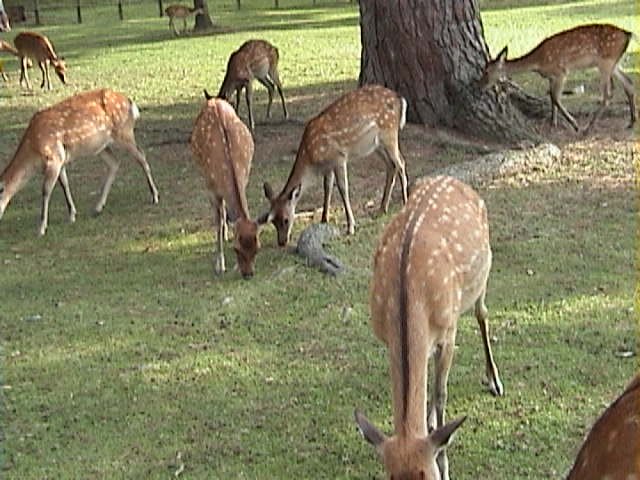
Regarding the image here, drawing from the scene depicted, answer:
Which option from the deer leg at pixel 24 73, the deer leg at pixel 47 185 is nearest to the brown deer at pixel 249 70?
the deer leg at pixel 47 185

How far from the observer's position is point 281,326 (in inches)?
224

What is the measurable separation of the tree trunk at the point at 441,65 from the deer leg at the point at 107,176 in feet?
Answer: 7.62

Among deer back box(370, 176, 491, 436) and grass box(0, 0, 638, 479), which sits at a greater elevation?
deer back box(370, 176, 491, 436)

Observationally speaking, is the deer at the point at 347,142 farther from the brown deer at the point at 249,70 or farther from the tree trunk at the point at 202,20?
the tree trunk at the point at 202,20

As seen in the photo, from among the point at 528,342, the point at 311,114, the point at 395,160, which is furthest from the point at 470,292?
the point at 311,114

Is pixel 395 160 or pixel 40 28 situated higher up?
pixel 395 160

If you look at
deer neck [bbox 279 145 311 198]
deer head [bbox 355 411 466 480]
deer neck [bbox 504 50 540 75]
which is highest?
deer head [bbox 355 411 466 480]

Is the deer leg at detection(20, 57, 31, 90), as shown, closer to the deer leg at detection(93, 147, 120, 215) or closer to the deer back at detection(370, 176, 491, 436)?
the deer leg at detection(93, 147, 120, 215)

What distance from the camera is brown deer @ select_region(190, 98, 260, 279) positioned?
652 centimetres

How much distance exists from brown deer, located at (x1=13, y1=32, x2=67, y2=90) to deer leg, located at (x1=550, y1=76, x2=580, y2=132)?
720 centimetres

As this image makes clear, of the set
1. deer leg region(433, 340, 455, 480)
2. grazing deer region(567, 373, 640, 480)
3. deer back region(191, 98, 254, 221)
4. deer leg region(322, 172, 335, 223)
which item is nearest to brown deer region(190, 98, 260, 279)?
deer back region(191, 98, 254, 221)

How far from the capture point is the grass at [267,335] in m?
4.43

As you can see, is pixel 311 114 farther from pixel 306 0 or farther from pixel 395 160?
pixel 306 0

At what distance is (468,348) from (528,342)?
0.90 feet
